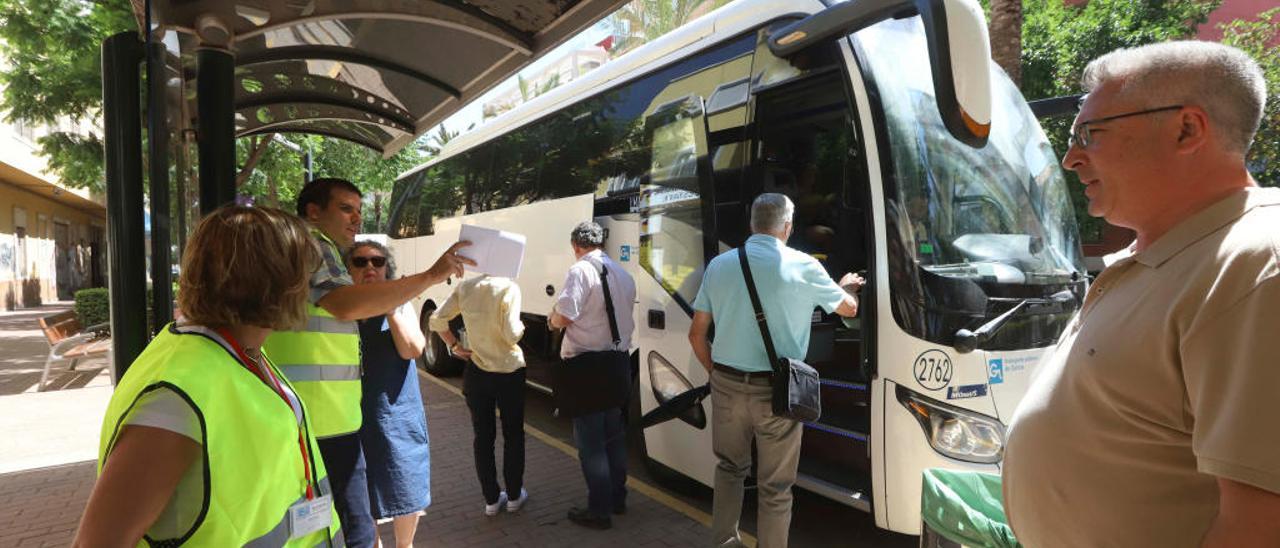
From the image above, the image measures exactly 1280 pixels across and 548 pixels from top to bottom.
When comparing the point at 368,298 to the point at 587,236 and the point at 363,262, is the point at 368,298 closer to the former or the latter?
the point at 363,262

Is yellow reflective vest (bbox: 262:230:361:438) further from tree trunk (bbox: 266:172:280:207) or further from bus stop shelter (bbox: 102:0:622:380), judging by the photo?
tree trunk (bbox: 266:172:280:207)

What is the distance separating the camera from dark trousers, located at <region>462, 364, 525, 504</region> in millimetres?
4320

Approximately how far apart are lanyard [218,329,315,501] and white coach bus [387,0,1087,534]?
251cm

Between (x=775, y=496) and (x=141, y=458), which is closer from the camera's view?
(x=141, y=458)

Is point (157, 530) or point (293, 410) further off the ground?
point (293, 410)

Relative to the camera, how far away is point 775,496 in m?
3.35

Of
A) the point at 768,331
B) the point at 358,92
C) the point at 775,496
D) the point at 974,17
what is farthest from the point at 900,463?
the point at 358,92

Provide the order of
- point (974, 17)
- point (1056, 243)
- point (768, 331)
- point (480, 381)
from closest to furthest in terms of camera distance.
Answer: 1. point (974, 17)
2. point (768, 331)
3. point (1056, 243)
4. point (480, 381)

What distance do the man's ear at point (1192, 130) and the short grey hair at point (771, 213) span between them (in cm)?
214

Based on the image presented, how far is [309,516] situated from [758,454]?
240cm

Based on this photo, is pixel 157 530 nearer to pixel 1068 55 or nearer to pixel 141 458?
pixel 141 458

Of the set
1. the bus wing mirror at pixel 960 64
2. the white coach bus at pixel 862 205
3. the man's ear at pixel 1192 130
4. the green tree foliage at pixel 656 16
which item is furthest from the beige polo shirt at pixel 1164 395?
the green tree foliage at pixel 656 16

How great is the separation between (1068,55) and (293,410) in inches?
641

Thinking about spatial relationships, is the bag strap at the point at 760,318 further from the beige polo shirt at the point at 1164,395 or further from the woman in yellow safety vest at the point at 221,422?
the woman in yellow safety vest at the point at 221,422
